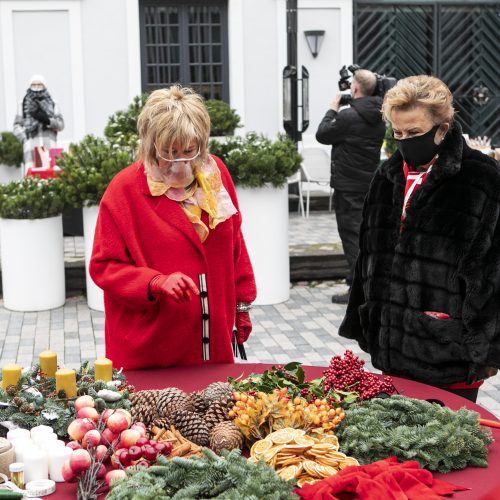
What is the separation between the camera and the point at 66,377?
284 cm

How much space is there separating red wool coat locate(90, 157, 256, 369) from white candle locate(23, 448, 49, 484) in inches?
36.0

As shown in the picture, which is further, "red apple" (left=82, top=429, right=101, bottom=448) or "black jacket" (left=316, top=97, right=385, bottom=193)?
"black jacket" (left=316, top=97, right=385, bottom=193)

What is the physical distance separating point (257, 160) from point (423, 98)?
512 cm

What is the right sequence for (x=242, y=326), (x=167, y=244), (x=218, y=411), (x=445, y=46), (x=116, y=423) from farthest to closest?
(x=445, y=46) < (x=242, y=326) < (x=167, y=244) < (x=218, y=411) < (x=116, y=423)

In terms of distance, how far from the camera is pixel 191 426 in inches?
104

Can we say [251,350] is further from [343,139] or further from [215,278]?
[215,278]

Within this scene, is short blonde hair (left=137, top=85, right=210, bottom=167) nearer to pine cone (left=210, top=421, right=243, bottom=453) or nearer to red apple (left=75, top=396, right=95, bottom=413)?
red apple (left=75, top=396, right=95, bottom=413)

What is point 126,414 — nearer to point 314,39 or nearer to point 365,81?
point 365,81

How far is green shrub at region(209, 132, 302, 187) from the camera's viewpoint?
8359mm

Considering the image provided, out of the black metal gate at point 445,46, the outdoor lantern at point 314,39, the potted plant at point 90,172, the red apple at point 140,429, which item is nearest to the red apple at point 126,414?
the red apple at point 140,429

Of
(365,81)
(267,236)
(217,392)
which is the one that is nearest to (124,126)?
(267,236)

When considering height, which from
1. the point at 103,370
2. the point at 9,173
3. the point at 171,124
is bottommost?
the point at 9,173

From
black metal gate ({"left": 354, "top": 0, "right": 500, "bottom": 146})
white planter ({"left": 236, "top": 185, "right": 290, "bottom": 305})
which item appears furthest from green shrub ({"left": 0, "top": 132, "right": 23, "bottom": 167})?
white planter ({"left": 236, "top": 185, "right": 290, "bottom": 305})

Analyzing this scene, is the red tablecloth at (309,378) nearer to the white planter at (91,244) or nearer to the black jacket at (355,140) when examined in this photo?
the black jacket at (355,140)
